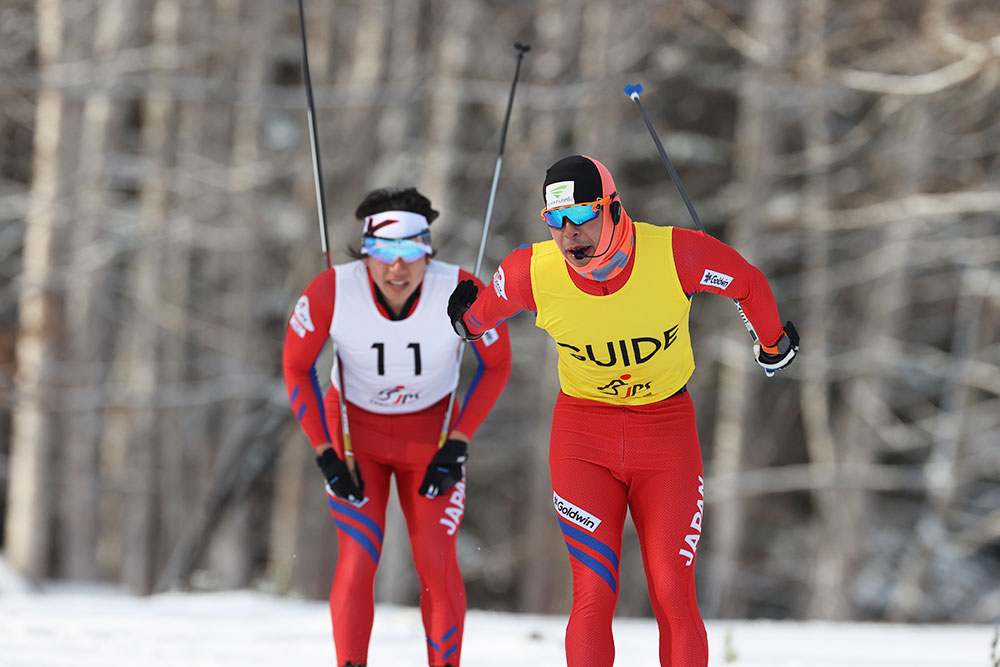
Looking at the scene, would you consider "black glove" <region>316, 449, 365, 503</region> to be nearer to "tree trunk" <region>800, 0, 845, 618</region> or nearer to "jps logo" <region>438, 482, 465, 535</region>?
"jps logo" <region>438, 482, 465, 535</region>

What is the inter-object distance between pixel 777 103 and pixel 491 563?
9889mm

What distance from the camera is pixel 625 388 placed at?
148 inches

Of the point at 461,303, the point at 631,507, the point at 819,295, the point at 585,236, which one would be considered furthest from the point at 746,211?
the point at 585,236

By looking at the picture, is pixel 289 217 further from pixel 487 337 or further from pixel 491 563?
pixel 487 337

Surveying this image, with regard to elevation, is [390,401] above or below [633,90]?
below

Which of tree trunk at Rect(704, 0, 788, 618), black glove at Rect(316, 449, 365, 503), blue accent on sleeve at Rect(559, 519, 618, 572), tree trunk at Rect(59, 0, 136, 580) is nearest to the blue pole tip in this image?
blue accent on sleeve at Rect(559, 519, 618, 572)

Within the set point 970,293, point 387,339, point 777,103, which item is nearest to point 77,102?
point 777,103

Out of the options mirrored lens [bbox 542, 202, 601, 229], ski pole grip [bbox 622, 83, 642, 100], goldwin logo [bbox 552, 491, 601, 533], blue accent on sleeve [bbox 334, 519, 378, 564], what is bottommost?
blue accent on sleeve [bbox 334, 519, 378, 564]

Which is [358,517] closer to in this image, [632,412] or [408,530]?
[408,530]

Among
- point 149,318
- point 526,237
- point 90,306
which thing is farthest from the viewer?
point 149,318

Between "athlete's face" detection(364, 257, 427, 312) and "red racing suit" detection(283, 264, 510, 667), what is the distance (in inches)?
2.1

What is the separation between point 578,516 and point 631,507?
0.81 feet

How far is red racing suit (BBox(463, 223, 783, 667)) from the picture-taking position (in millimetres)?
3596

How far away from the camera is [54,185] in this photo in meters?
13.6
